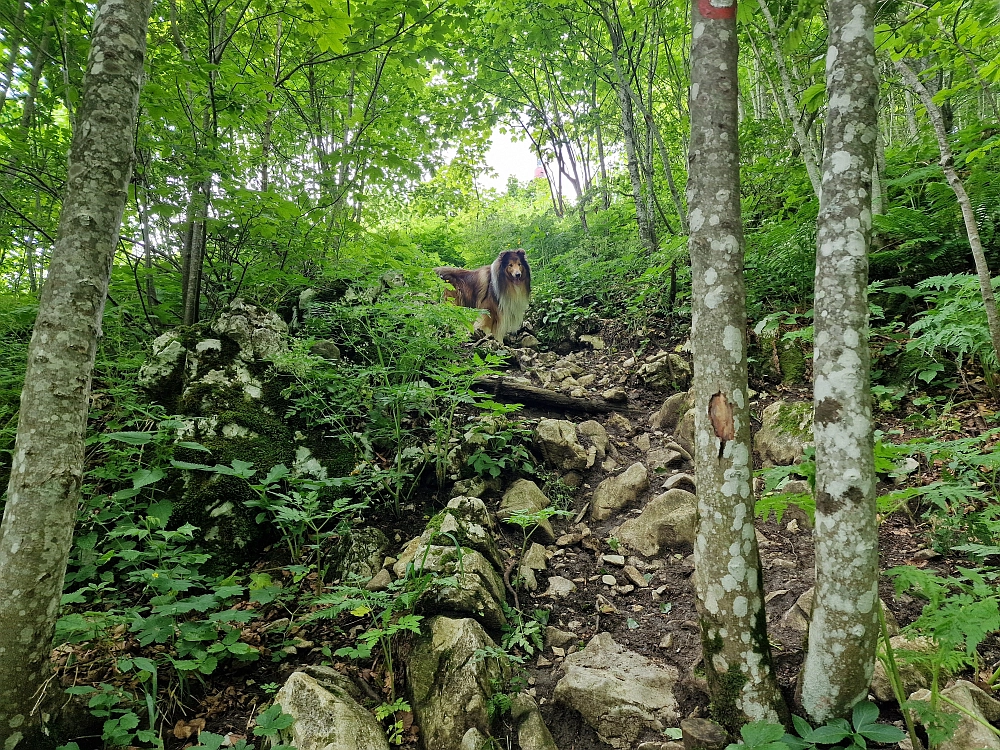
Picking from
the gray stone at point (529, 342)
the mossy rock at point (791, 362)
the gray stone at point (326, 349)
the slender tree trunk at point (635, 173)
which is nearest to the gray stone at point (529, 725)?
the gray stone at point (326, 349)

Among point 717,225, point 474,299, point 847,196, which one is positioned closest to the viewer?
point 847,196

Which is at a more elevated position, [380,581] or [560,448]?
[560,448]

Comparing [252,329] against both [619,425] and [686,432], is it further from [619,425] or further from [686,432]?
[686,432]

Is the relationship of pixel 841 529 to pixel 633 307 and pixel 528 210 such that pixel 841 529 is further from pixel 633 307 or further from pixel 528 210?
pixel 528 210

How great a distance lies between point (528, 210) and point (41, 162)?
618 inches

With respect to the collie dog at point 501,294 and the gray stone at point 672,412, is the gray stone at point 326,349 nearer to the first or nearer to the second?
the collie dog at point 501,294

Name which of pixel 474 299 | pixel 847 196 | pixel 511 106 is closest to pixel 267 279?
pixel 474 299

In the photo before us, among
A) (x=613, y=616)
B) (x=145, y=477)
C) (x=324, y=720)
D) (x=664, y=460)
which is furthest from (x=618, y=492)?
(x=145, y=477)

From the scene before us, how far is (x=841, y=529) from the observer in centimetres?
195

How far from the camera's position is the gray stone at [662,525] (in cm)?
365

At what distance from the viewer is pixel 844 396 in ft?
6.54

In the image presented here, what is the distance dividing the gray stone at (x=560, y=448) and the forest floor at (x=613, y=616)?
42 centimetres

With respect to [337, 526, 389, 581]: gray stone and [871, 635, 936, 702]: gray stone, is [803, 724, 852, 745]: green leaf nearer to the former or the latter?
[871, 635, 936, 702]: gray stone

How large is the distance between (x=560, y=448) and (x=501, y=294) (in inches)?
154
